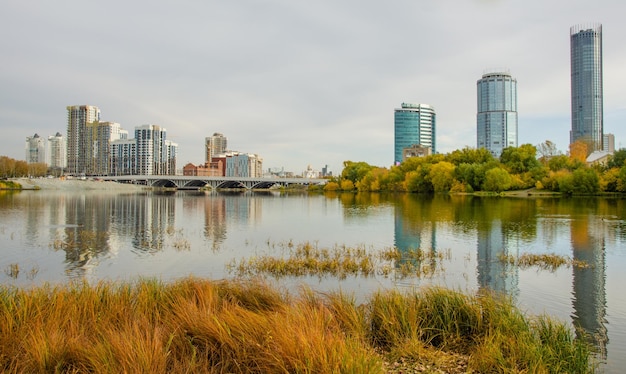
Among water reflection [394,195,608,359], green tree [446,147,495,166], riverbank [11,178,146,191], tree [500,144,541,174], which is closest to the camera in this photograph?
water reflection [394,195,608,359]

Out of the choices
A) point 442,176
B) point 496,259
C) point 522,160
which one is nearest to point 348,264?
point 496,259

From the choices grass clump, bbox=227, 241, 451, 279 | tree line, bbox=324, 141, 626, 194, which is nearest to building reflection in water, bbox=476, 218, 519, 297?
grass clump, bbox=227, 241, 451, 279

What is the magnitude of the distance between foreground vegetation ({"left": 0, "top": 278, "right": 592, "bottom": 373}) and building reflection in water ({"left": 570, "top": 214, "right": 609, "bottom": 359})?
11.2ft

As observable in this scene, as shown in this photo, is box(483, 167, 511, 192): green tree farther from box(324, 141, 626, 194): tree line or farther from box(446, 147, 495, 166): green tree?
box(446, 147, 495, 166): green tree

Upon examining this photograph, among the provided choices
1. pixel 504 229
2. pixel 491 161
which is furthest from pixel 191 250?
pixel 491 161

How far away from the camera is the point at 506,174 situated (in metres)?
109

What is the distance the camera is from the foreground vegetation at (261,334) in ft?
23.7

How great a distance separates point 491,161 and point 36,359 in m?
127

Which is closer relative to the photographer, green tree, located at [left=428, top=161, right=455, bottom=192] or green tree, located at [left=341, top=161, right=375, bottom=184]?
green tree, located at [left=428, top=161, right=455, bottom=192]

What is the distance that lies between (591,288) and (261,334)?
50.5ft

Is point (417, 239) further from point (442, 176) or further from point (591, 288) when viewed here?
point (442, 176)

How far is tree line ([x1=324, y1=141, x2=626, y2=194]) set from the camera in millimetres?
95625

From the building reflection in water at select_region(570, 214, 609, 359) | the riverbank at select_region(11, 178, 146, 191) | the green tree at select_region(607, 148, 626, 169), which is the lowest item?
the building reflection in water at select_region(570, 214, 609, 359)

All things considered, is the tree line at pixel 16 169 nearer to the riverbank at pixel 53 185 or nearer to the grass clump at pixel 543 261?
the riverbank at pixel 53 185
